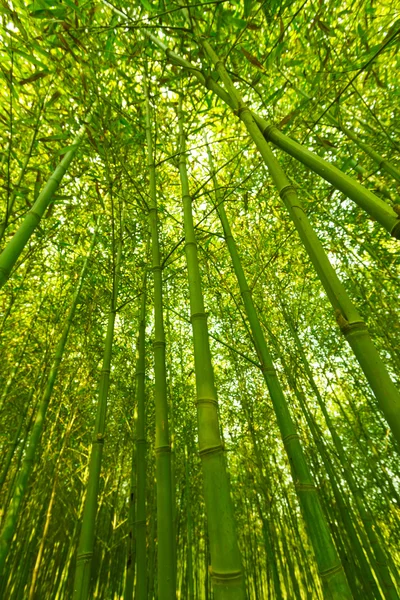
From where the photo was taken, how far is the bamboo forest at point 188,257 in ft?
3.94

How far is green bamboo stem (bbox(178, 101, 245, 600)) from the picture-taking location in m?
0.74

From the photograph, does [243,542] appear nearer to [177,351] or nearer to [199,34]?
[177,351]

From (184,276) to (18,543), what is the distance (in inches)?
137

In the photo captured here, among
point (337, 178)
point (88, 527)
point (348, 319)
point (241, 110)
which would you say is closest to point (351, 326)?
point (348, 319)

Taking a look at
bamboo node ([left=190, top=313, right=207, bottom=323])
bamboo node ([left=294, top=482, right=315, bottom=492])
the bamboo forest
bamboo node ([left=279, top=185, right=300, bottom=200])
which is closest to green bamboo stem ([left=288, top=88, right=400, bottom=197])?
the bamboo forest

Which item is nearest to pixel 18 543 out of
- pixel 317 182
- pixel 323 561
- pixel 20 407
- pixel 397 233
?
pixel 20 407

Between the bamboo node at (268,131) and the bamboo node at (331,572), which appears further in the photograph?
the bamboo node at (268,131)

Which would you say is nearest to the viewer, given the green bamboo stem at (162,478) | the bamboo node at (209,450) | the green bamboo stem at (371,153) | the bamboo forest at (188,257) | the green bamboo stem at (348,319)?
the green bamboo stem at (348,319)

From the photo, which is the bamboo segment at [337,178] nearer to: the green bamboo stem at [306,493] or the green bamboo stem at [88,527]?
the green bamboo stem at [306,493]

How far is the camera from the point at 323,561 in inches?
39.0

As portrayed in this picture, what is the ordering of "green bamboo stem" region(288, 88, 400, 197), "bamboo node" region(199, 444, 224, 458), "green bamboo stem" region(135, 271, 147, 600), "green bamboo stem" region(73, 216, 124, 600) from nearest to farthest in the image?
1. "bamboo node" region(199, 444, 224, 458)
2. "green bamboo stem" region(73, 216, 124, 600)
3. "green bamboo stem" region(135, 271, 147, 600)
4. "green bamboo stem" region(288, 88, 400, 197)

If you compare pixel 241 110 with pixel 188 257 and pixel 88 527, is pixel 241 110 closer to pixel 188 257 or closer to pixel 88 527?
pixel 188 257

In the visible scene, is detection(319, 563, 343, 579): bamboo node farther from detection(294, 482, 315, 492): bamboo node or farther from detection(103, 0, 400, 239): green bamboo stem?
detection(103, 0, 400, 239): green bamboo stem

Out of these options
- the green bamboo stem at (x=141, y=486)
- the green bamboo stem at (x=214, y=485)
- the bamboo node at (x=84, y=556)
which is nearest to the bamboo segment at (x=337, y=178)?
the green bamboo stem at (x=214, y=485)
